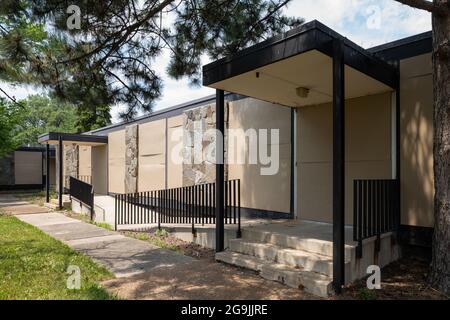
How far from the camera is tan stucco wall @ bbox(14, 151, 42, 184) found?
22.2 meters

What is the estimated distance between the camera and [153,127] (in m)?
10.5

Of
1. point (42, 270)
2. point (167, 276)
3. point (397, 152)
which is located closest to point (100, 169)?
point (42, 270)

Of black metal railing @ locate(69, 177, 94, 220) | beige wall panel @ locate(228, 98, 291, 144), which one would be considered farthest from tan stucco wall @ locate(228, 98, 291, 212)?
black metal railing @ locate(69, 177, 94, 220)

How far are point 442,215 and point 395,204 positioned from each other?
1.13 metres

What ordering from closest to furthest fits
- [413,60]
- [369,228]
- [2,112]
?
[369,228], [413,60], [2,112]

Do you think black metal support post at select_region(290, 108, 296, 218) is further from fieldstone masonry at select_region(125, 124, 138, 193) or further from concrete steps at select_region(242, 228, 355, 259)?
fieldstone masonry at select_region(125, 124, 138, 193)

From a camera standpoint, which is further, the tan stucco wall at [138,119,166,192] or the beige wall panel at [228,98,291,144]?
the tan stucco wall at [138,119,166,192]

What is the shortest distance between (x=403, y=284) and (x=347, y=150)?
7.34ft

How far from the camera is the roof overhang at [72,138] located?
12445mm

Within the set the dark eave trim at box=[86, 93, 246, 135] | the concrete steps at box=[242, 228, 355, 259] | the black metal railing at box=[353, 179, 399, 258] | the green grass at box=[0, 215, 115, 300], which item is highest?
the dark eave trim at box=[86, 93, 246, 135]

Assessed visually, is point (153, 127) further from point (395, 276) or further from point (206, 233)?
point (395, 276)

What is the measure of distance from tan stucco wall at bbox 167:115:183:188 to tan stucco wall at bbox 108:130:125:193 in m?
3.35

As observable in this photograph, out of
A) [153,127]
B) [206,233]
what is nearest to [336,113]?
[206,233]

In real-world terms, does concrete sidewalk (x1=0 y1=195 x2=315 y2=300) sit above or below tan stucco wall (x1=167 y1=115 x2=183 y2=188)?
below
